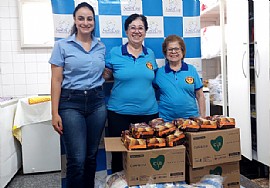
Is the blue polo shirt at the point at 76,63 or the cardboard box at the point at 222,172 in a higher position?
the blue polo shirt at the point at 76,63

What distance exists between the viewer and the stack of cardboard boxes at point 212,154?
1.71m

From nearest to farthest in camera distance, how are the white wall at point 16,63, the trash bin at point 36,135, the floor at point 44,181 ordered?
the floor at point 44,181, the trash bin at point 36,135, the white wall at point 16,63

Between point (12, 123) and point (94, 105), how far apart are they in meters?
1.45

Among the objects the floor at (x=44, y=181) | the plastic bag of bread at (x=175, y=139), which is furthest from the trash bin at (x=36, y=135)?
the plastic bag of bread at (x=175, y=139)

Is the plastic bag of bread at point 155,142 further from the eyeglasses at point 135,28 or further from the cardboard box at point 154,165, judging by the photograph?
the eyeglasses at point 135,28

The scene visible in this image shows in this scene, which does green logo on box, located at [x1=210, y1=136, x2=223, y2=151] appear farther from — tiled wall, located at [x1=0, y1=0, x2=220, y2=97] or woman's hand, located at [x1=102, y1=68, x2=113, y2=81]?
tiled wall, located at [x1=0, y1=0, x2=220, y2=97]

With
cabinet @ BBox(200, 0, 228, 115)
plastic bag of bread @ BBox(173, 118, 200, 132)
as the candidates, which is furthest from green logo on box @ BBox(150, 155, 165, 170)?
cabinet @ BBox(200, 0, 228, 115)

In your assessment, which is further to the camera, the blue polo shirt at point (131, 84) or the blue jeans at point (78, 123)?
the blue polo shirt at point (131, 84)

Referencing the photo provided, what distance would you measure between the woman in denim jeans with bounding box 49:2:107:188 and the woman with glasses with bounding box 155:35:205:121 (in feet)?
1.64

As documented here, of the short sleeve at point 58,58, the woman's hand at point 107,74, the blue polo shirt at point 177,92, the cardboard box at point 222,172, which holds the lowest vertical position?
the cardboard box at point 222,172

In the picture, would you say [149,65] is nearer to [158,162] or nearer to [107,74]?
[107,74]

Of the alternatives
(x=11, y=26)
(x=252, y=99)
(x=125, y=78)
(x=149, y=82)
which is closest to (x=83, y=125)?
(x=125, y=78)

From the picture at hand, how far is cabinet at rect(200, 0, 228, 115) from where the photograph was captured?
10.6 ft

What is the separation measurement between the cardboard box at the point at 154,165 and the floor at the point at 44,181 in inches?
47.3
